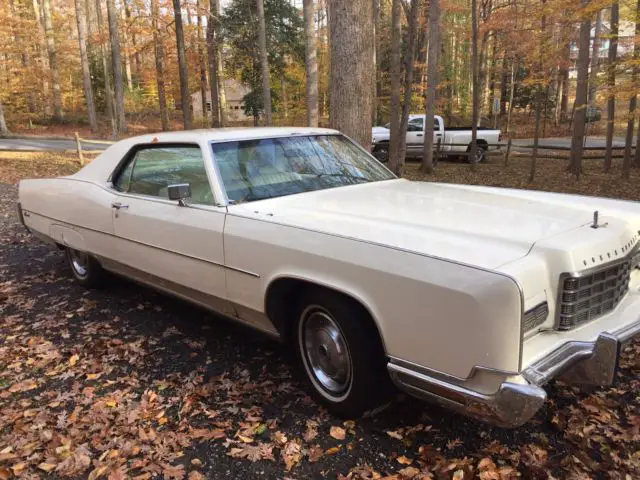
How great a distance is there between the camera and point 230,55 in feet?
95.3

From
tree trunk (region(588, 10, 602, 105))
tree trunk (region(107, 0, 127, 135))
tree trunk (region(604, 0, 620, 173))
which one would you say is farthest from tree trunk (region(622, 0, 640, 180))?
tree trunk (region(107, 0, 127, 135))

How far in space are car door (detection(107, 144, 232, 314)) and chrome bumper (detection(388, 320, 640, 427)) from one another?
1.50m

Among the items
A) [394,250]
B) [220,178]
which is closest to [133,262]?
[220,178]

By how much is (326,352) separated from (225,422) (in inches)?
27.6

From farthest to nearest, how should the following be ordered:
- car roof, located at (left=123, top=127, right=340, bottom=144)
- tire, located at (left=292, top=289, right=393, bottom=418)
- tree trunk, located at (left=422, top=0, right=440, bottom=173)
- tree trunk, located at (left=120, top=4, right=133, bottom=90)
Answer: tree trunk, located at (left=120, top=4, right=133, bottom=90) < tree trunk, located at (left=422, top=0, right=440, bottom=173) < car roof, located at (left=123, top=127, right=340, bottom=144) < tire, located at (left=292, top=289, right=393, bottom=418)

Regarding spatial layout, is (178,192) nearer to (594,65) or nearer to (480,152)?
(480,152)

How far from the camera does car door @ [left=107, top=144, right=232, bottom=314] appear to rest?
3.33 meters

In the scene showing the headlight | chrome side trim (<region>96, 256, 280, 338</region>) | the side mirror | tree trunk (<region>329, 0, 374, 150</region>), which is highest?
tree trunk (<region>329, 0, 374, 150</region>)

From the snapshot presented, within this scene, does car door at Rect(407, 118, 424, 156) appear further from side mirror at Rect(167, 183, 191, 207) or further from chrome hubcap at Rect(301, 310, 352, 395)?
chrome hubcap at Rect(301, 310, 352, 395)

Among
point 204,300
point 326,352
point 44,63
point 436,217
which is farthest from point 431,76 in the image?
point 44,63

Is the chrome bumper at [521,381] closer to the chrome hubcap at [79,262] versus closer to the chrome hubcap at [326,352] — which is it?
the chrome hubcap at [326,352]

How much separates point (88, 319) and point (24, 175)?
11355 mm

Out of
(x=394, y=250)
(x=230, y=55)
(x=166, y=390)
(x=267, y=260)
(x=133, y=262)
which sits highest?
(x=230, y=55)

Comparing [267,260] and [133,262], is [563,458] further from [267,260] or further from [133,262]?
[133,262]
